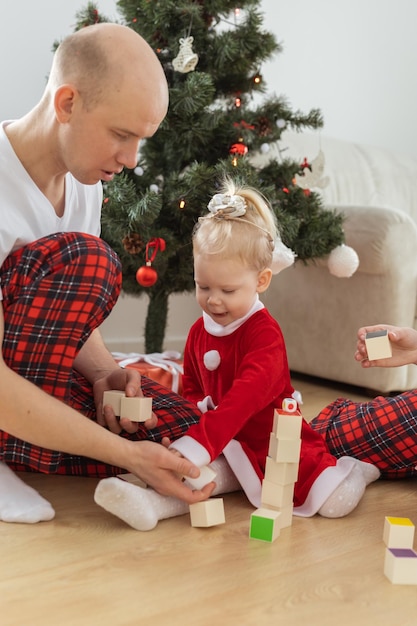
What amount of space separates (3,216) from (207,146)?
114 centimetres

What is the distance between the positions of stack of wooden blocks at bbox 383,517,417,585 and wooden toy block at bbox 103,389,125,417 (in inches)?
21.2

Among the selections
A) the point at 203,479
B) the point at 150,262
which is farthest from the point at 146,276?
the point at 203,479

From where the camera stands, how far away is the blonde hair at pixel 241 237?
158 centimetres

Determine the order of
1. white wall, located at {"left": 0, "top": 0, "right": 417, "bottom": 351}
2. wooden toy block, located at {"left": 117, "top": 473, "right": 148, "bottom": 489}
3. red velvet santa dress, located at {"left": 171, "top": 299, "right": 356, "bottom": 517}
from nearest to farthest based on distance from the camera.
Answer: red velvet santa dress, located at {"left": 171, "top": 299, "right": 356, "bottom": 517}, wooden toy block, located at {"left": 117, "top": 473, "right": 148, "bottom": 489}, white wall, located at {"left": 0, "top": 0, "right": 417, "bottom": 351}

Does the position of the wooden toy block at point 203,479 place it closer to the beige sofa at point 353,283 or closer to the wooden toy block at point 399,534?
the wooden toy block at point 399,534

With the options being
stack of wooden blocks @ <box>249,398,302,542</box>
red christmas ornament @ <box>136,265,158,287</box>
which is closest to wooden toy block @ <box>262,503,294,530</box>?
stack of wooden blocks @ <box>249,398,302,542</box>

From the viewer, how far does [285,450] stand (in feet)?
4.55

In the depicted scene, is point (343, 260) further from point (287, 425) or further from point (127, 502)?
point (127, 502)

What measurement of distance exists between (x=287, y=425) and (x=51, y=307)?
464 millimetres

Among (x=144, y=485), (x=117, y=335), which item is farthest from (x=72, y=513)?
(x=117, y=335)

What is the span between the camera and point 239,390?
4.79 ft

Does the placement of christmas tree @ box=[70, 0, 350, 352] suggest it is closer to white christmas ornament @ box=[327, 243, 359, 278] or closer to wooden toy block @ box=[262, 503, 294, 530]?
Result: white christmas ornament @ box=[327, 243, 359, 278]

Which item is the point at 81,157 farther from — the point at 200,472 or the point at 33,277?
the point at 200,472

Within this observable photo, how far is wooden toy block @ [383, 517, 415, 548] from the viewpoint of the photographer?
4.13ft
